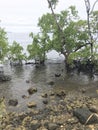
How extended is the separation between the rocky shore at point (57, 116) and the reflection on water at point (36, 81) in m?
2.15

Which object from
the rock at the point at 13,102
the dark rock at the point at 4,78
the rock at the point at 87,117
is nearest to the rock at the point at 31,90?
the rock at the point at 13,102

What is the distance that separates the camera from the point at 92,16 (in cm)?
5603

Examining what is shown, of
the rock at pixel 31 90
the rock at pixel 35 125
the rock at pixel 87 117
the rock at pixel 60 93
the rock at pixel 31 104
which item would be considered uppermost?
the rock at pixel 31 90

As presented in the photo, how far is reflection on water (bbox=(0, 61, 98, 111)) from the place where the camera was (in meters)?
42.8

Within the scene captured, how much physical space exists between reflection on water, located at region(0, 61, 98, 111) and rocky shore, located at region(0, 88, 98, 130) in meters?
2.15

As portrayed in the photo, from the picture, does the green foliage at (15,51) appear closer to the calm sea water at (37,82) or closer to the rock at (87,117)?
the calm sea water at (37,82)

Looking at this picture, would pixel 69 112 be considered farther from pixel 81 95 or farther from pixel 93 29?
pixel 93 29

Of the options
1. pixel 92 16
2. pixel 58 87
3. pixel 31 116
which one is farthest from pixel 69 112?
pixel 92 16

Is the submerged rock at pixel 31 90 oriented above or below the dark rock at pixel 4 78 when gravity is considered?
below

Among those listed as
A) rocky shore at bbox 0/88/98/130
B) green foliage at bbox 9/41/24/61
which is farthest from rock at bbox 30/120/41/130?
green foliage at bbox 9/41/24/61

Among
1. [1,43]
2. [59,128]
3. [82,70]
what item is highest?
[1,43]

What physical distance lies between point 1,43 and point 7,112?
2215cm

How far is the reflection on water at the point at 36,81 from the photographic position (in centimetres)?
4278

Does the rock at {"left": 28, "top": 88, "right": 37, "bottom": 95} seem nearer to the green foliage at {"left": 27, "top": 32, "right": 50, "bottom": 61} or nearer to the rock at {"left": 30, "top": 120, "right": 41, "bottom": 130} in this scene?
the rock at {"left": 30, "top": 120, "right": 41, "bottom": 130}
